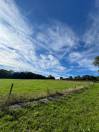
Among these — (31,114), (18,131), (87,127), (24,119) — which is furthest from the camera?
(31,114)

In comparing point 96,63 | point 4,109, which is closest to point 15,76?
point 96,63

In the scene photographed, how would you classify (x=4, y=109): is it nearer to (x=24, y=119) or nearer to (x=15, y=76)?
(x=24, y=119)

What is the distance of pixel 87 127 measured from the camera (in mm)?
8648

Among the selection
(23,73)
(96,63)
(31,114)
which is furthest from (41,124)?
(23,73)

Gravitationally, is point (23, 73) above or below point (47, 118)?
above

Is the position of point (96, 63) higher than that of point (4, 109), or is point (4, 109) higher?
point (96, 63)

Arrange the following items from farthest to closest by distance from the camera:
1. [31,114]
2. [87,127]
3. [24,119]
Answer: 1. [31,114]
2. [24,119]
3. [87,127]

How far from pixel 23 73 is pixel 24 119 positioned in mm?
107952

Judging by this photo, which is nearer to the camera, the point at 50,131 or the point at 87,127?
the point at 50,131

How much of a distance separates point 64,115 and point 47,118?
1370mm

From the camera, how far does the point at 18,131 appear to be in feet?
24.9

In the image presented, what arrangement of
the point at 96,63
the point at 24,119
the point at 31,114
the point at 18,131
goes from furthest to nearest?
the point at 96,63 < the point at 31,114 < the point at 24,119 < the point at 18,131

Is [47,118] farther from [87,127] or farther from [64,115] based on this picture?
[87,127]

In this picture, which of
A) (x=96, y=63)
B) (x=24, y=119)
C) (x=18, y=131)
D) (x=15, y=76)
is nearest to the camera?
(x=18, y=131)
